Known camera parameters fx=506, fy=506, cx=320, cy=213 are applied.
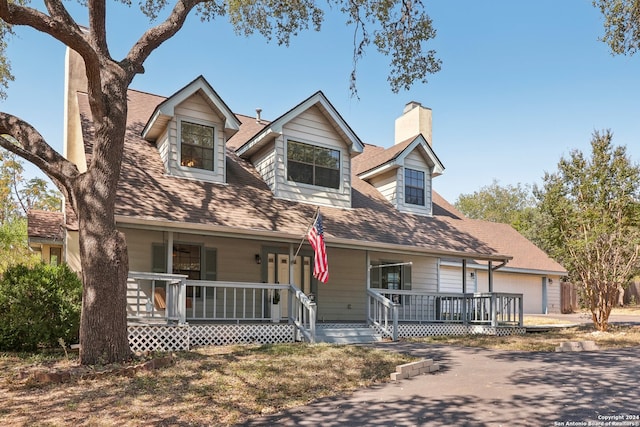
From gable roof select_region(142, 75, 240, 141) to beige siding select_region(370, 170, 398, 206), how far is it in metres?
6.35

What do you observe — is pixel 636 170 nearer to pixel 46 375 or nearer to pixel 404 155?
pixel 404 155

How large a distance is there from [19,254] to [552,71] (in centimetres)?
2430

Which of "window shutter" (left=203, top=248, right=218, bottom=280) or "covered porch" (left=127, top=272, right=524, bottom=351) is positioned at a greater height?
"window shutter" (left=203, top=248, right=218, bottom=280)

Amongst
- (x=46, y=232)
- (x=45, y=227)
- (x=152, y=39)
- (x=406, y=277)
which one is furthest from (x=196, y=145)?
(x=406, y=277)

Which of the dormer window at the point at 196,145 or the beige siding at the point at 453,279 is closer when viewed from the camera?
the dormer window at the point at 196,145

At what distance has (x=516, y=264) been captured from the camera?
88.2 ft

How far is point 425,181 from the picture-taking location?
1841 cm

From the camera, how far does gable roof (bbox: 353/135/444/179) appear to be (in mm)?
17578

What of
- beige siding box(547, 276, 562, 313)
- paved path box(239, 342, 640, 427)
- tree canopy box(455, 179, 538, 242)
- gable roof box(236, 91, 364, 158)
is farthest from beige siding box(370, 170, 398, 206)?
tree canopy box(455, 179, 538, 242)

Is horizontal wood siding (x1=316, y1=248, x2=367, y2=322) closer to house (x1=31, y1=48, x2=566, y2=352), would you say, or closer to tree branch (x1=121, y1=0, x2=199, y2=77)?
house (x1=31, y1=48, x2=566, y2=352)

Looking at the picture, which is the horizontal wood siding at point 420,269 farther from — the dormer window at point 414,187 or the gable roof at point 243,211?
the dormer window at point 414,187

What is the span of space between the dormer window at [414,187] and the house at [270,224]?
0.13ft

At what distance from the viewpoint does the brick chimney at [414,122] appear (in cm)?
2186

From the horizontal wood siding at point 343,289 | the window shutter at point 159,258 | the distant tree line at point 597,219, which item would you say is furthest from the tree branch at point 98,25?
the distant tree line at point 597,219
